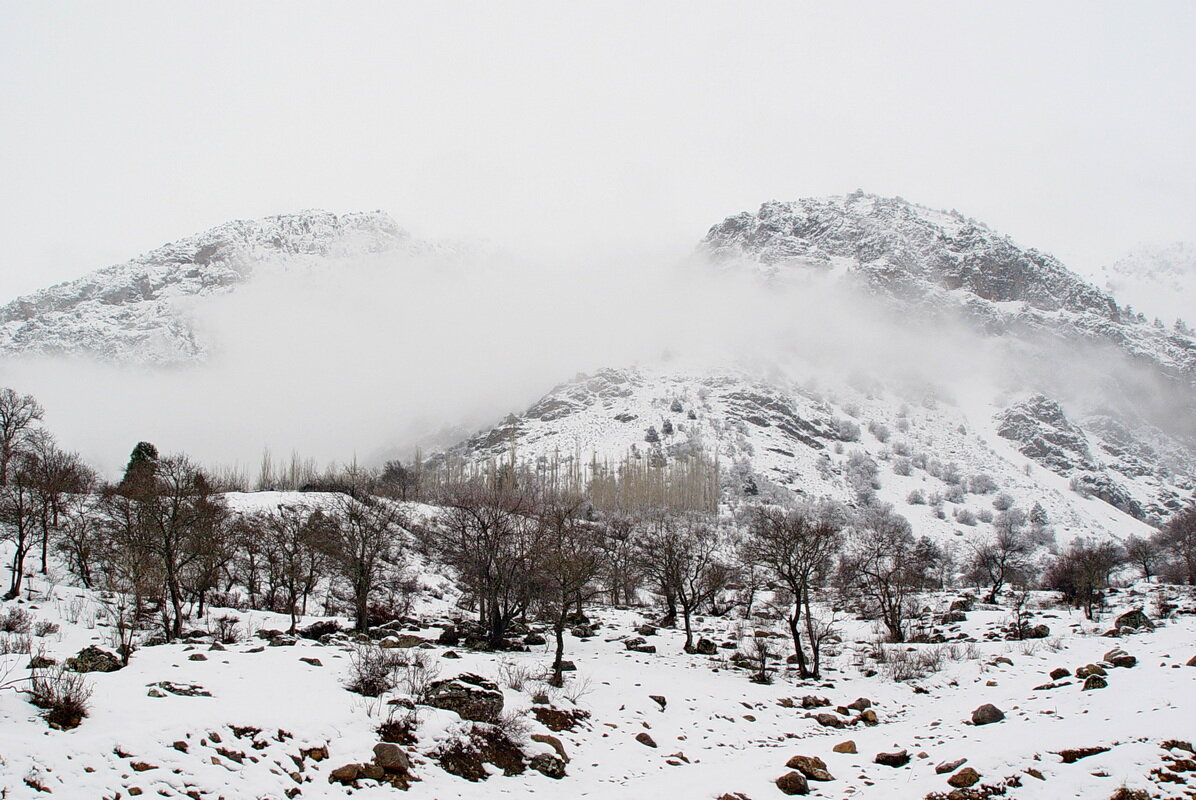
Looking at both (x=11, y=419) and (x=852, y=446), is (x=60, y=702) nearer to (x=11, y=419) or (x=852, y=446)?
(x=11, y=419)

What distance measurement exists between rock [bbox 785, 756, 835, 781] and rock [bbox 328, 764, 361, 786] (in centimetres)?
1105

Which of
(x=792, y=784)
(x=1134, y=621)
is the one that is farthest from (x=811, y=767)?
(x=1134, y=621)

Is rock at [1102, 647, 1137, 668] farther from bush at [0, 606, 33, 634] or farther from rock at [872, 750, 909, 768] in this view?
bush at [0, 606, 33, 634]

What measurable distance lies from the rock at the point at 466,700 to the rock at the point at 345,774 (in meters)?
4.05

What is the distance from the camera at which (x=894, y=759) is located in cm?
1630

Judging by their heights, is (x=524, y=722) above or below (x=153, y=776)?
below

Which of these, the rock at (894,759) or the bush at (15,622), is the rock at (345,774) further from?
the bush at (15,622)

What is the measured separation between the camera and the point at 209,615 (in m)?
34.2

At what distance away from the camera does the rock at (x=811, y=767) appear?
15682 millimetres

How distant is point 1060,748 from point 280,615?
37938 millimetres

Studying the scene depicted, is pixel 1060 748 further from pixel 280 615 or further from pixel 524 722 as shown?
pixel 280 615

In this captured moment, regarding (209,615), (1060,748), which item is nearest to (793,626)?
(1060,748)

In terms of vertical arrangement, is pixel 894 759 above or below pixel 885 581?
below

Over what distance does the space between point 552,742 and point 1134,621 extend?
37.2 m
